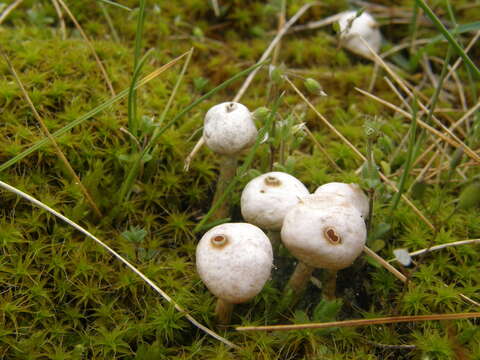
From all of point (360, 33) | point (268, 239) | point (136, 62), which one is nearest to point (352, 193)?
point (268, 239)

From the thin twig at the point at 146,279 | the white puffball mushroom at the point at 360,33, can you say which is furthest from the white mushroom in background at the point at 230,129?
the white puffball mushroom at the point at 360,33

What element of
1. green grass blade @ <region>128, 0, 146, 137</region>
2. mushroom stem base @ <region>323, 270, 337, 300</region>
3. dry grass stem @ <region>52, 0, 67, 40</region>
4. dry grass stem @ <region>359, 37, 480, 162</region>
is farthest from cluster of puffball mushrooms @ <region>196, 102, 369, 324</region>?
dry grass stem @ <region>52, 0, 67, 40</region>

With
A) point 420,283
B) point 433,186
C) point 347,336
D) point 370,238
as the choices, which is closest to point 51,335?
point 347,336

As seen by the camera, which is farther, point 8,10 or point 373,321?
point 8,10

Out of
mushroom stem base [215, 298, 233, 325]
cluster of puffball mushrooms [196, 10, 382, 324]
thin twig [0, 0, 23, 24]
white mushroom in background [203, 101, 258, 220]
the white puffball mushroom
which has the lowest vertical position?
mushroom stem base [215, 298, 233, 325]

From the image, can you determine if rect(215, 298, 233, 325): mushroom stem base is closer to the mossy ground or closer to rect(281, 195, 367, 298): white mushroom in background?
the mossy ground

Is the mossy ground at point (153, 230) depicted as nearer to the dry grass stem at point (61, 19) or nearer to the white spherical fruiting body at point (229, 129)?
the dry grass stem at point (61, 19)

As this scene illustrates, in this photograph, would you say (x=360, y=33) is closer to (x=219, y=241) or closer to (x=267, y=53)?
(x=267, y=53)
